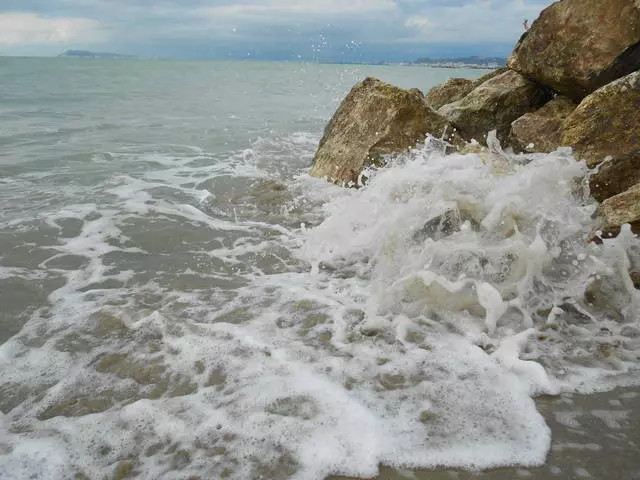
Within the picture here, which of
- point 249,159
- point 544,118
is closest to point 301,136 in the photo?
point 249,159

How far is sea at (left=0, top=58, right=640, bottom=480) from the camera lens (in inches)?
99.9

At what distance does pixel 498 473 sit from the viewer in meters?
2.35

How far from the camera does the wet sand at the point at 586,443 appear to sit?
233cm

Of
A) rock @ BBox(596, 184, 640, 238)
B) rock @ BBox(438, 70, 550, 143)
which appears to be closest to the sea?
rock @ BBox(596, 184, 640, 238)

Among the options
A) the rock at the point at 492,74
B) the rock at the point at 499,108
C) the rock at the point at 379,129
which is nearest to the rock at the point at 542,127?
the rock at the point at 499,108

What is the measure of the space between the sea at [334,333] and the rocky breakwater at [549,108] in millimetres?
848

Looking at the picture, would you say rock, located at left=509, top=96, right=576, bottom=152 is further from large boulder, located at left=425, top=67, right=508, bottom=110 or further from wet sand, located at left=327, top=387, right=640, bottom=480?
wet sand, located at left=327, top=387, right=640, bottom=480

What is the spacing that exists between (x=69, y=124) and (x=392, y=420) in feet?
53.7

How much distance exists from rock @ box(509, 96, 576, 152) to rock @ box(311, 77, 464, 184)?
34.0 inches

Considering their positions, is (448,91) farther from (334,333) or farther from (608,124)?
(334,333)

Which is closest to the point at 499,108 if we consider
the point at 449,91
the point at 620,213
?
the point at 449,91

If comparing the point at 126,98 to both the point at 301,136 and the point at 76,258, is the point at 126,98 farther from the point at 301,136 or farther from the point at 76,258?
the point at 76,258

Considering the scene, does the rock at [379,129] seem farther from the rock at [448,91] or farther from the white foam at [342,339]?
the rock at [448,91]

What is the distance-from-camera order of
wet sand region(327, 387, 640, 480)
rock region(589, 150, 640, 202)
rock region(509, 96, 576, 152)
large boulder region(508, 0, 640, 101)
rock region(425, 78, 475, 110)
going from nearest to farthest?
wet sand region(327, 387, 640, 480) → rock region(589, 150, 640, 202) → large boulder region(508, 0, 640, 101) → rock region(509, 96, 576, 152) → rock region(425, 78, 475, 110)
